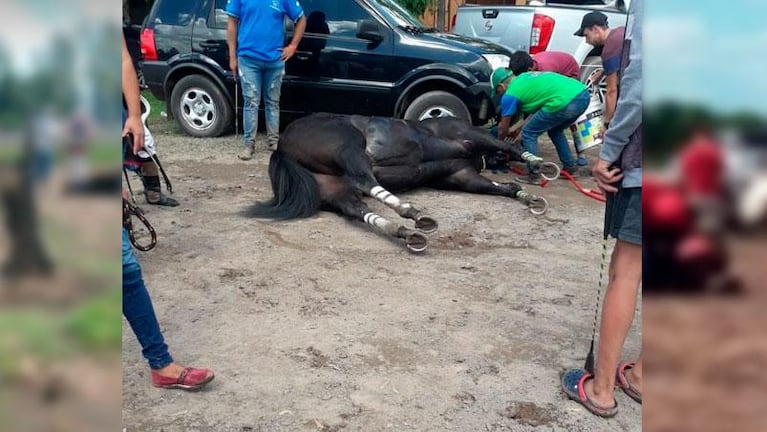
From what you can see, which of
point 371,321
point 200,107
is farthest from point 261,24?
point 371,321

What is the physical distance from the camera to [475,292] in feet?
13.2

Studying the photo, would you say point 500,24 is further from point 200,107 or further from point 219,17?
point 200,107

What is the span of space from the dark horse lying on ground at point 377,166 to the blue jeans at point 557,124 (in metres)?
0.50

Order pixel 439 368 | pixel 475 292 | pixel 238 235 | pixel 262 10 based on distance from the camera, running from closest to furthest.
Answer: pixel 439 368 → pixel 475 292 → pixel 238 235 → pixel 262 10

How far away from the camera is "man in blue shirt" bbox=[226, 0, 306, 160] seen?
23.5ft

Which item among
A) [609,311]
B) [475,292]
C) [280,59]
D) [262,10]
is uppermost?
[262,10]

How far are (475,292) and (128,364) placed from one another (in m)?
1.93

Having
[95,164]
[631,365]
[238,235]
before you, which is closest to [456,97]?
[238,235]

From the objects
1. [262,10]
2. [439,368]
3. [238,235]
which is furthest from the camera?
[262,10]

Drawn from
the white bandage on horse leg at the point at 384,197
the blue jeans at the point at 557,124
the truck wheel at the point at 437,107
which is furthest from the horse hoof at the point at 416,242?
the truck wheel at the point at 437,107

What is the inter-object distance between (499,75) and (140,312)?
5163mm

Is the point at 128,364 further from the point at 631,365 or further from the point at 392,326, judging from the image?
the point at 631,365

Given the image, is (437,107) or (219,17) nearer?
(437,107)

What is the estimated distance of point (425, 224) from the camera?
4953 millimetres
